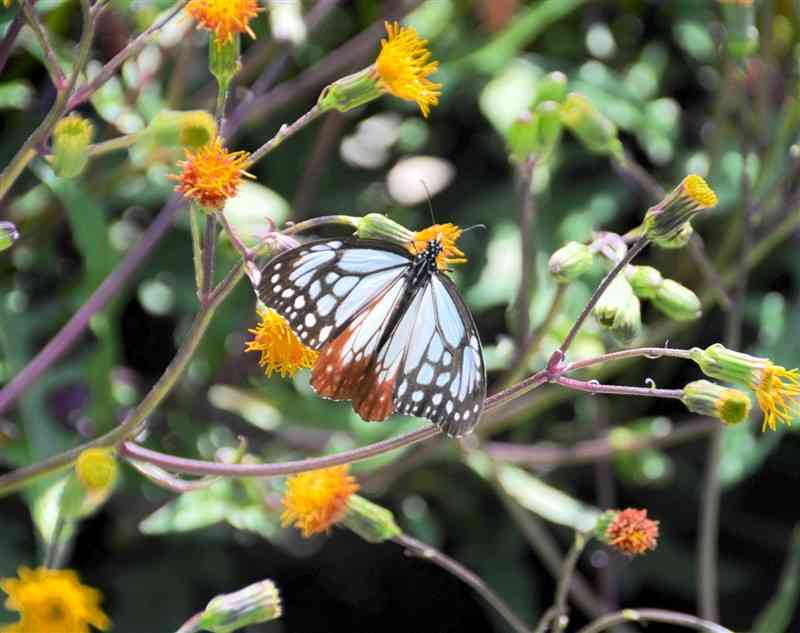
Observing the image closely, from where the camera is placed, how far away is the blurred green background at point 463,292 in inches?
75.9

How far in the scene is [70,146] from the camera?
131 cm

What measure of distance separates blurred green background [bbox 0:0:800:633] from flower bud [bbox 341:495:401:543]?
0.95 feet

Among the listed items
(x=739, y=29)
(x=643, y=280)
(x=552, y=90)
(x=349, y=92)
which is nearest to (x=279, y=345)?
(x=349, y=92)

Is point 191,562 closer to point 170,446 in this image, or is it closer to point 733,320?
point 170,446

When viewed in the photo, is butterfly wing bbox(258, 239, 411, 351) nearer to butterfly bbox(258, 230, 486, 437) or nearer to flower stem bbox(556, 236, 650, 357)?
butterfly bbox(258, 230, 486, 437)

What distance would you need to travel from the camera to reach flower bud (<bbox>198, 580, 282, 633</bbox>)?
1.30 metres

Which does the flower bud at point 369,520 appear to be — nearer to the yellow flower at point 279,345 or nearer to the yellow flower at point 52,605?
the yellow flower at point 279,345

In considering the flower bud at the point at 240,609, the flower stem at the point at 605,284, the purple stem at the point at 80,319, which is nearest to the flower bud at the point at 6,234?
the purple stem at the point at 80,319

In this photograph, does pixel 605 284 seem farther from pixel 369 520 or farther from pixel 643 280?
pixel 369 520

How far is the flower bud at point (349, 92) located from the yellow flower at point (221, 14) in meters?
0.12

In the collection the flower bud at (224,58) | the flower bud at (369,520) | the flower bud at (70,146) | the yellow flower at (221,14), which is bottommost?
the flower bud at (369,520)

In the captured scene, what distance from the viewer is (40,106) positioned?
2070mm

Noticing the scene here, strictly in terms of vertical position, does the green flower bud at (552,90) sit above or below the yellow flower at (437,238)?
above

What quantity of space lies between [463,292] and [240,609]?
93 cm
